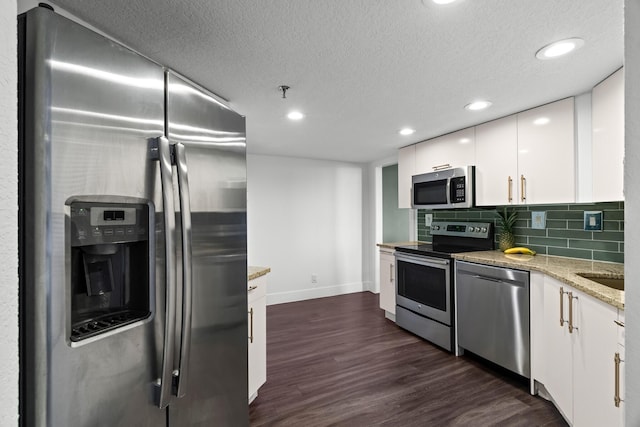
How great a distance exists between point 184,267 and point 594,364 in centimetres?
200

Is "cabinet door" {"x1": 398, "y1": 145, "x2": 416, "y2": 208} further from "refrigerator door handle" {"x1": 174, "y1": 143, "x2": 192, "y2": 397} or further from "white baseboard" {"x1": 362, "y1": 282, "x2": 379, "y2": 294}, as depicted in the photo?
"refrigerator door handle" {"x1": 174, "y1": 143, "x2": 192, "y2": 397}

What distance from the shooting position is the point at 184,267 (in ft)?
3.28

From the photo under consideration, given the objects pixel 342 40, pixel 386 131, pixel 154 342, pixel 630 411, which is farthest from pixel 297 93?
pixel 630 411

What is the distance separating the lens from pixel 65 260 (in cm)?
73

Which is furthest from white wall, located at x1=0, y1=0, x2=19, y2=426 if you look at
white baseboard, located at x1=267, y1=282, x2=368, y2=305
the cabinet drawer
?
white baseboard, located at x1=267, y1=282, x2=368, y2=305

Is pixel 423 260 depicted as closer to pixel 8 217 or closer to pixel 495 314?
pixel 495 314

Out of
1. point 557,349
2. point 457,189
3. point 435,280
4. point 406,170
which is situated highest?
point 406,170

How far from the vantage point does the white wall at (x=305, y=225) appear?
4.62 meters

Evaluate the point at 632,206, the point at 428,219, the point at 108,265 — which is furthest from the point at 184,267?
the point at 428,219

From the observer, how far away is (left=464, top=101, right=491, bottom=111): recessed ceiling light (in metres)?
2.47

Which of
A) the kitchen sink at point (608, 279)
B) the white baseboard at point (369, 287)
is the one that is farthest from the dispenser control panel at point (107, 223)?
the white baseboard at point (369, 287)

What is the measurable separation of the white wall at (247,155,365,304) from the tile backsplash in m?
2.38

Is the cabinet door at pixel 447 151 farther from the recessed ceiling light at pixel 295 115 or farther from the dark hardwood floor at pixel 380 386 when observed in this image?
the dark hardwood floor at pixel 380 386

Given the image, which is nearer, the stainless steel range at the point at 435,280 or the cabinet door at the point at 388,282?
the stainless steel range at the point at 435,280
